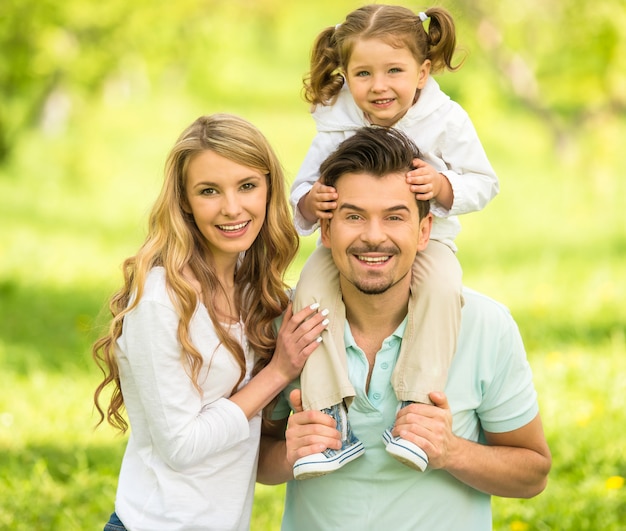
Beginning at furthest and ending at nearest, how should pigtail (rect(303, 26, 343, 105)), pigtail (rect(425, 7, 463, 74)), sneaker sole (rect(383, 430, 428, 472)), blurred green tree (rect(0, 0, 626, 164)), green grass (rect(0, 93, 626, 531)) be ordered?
blurred green tree (rect(0, 0, 626, 164)), green grass (rect(0, 93, 626, 531)), pigtail (rect(303, 26, 343, 105)), pigtail (rect(425, 7, 463, 74)), sneaker sole (rect(383, 430, 428, 472))

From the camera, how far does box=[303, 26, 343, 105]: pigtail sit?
3.63m

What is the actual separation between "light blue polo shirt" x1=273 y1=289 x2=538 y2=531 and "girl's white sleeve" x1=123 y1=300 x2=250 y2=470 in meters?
0.42

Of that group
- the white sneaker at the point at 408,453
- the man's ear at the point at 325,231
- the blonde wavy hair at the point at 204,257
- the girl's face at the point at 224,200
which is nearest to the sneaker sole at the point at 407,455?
the white sneaker at the point at 408,453

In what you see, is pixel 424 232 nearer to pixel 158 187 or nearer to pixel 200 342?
pixel 200 342

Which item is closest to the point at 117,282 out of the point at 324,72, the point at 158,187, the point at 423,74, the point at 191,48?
the point at 158,187

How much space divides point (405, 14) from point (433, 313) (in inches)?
44.2

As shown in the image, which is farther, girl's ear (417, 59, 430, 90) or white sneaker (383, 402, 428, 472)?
girl's ear (417, 59, 430, 90)

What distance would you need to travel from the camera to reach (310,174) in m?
3.46

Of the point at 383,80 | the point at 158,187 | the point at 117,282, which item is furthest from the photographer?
the point at 158,187

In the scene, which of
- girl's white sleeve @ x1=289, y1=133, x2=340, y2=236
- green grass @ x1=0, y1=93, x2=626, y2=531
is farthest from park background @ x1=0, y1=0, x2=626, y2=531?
girl's white sleeve @ x1=289, y1=133, x2=340, y2=236

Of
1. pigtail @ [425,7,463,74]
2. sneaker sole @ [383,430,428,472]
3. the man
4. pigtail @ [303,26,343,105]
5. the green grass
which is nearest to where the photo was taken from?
sneaker sole @ [383,430,428,472]

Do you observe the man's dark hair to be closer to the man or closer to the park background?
the man

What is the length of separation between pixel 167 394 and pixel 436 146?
128 cm

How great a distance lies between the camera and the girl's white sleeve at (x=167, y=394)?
2924 millimetres
